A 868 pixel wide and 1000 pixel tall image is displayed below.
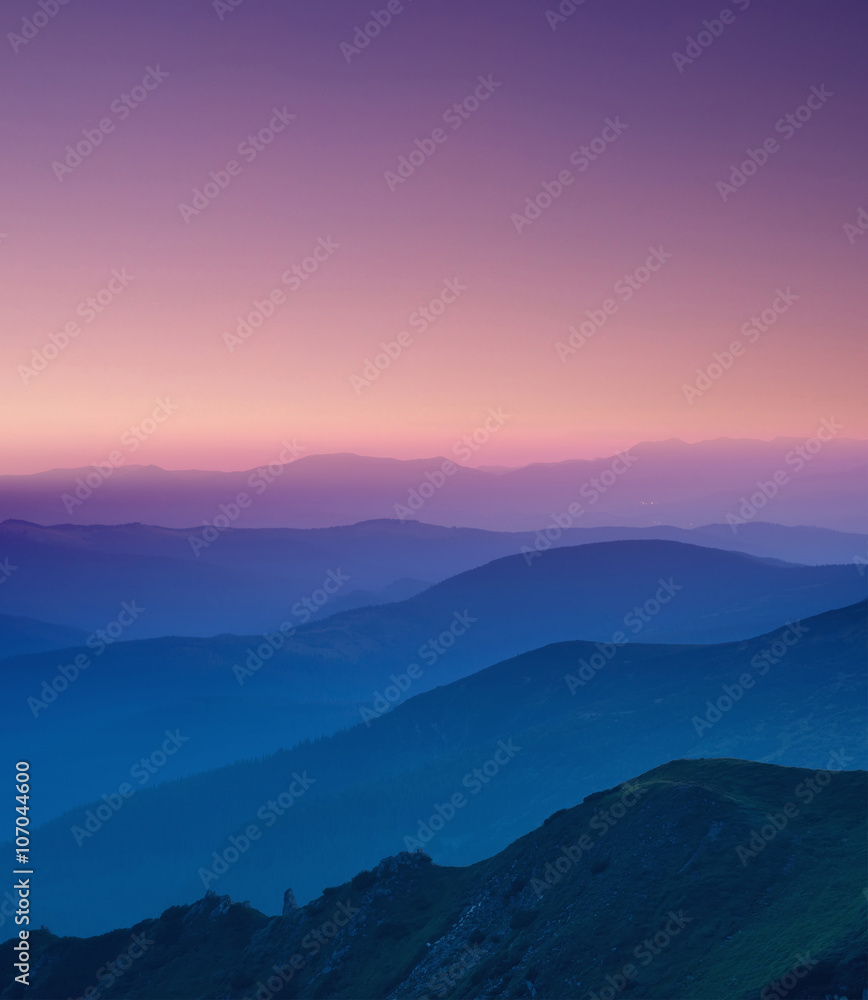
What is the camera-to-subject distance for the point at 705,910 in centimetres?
5591

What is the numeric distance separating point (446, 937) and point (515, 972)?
14.8 metres

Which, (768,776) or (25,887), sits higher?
(25,887)

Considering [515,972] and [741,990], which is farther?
[515,972]

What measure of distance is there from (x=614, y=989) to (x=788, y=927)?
11479 millimetres

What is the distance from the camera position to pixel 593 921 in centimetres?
5928

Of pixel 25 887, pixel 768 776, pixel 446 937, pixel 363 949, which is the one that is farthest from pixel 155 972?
pixel 768 776

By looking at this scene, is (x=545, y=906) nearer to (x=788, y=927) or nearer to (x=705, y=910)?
(x=705, y=910)

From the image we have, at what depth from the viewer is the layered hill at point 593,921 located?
49.0 metres

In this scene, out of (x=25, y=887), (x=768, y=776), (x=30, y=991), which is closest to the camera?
(x=768, y=776)

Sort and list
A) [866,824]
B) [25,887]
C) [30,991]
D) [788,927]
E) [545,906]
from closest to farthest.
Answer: [788,927]
[866,824]
[545,906]
[25,887]
[30,991]

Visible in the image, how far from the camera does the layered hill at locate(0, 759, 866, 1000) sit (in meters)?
49.0

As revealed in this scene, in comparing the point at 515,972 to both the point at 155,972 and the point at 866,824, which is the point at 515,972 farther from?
the point at 155,972

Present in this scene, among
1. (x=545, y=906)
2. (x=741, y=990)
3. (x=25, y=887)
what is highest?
(x=25, y=887)

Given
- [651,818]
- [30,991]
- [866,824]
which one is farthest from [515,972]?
[30,991]
